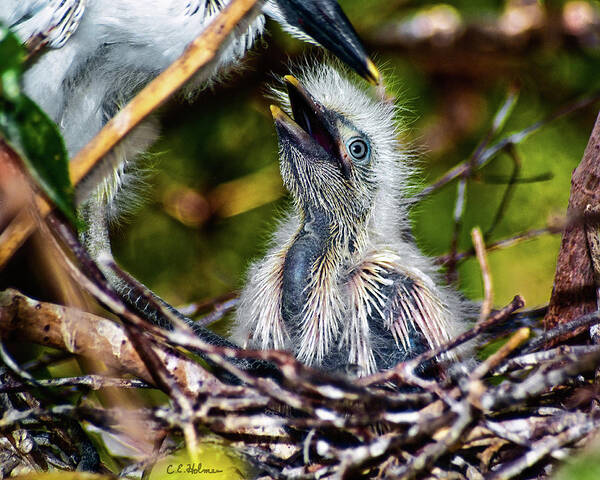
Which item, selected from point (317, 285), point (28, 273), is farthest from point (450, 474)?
point (28, 273)

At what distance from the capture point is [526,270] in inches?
65.7

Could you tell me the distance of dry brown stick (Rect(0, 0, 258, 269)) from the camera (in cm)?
78

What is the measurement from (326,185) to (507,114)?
62cm

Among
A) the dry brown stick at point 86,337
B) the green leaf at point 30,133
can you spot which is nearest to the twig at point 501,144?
the dry brown stick at point 86,337

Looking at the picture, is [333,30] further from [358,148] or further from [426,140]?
[426,140]

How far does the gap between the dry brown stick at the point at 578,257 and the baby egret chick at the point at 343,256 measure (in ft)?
0.68

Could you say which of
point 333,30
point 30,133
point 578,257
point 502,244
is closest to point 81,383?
point 30,133

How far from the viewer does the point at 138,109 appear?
2.56ft

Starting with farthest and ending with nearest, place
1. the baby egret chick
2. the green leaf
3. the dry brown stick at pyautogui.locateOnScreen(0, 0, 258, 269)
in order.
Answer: the baby egret chick → the dry brown stick at pyautogui.locateOnScreen(0, 0, 258, 269) → the green leaf

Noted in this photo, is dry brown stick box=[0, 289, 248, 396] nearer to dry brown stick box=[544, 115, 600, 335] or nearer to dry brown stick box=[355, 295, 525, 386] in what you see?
dry brown stick box=[355, 295, 525, 386]

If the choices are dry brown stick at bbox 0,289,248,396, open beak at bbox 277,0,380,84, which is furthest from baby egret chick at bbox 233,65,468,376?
dry brown stick at bbox 0,289,248,396

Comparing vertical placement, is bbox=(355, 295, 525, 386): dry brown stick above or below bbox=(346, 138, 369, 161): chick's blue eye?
below

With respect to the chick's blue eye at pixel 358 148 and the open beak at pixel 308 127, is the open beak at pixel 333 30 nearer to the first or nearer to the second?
the open beak at pixel 308 127
